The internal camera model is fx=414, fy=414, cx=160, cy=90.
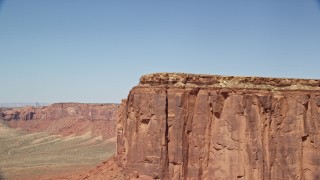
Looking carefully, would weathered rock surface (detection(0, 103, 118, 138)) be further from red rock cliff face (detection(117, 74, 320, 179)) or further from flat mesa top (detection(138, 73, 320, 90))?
red rock cliff face (detection(117, 74, 320, 179))

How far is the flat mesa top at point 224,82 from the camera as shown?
30.2 meters

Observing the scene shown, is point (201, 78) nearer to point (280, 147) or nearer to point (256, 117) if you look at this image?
point (256, 117)

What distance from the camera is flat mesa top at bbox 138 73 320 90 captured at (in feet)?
99.2

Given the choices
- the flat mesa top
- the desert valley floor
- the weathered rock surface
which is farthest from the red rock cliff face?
the weathered rock surface

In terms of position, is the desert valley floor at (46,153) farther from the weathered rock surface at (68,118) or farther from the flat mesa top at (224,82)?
the flat mesa top at (224,82)

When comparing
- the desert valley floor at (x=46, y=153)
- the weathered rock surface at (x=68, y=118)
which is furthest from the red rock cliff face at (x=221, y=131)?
the weathered rock surface at (x=68, y=118)

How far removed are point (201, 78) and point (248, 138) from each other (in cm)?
548

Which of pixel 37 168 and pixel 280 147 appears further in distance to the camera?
pixel 37 168

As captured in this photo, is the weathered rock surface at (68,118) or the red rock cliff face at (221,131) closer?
the red rock cliff face at (221,131)

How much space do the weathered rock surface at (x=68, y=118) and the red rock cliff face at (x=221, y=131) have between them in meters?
75.6

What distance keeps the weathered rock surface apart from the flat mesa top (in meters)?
75.3

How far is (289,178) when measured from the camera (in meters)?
30.0

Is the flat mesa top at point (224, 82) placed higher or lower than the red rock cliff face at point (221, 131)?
higher

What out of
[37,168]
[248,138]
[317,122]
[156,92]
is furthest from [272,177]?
[37,168]
